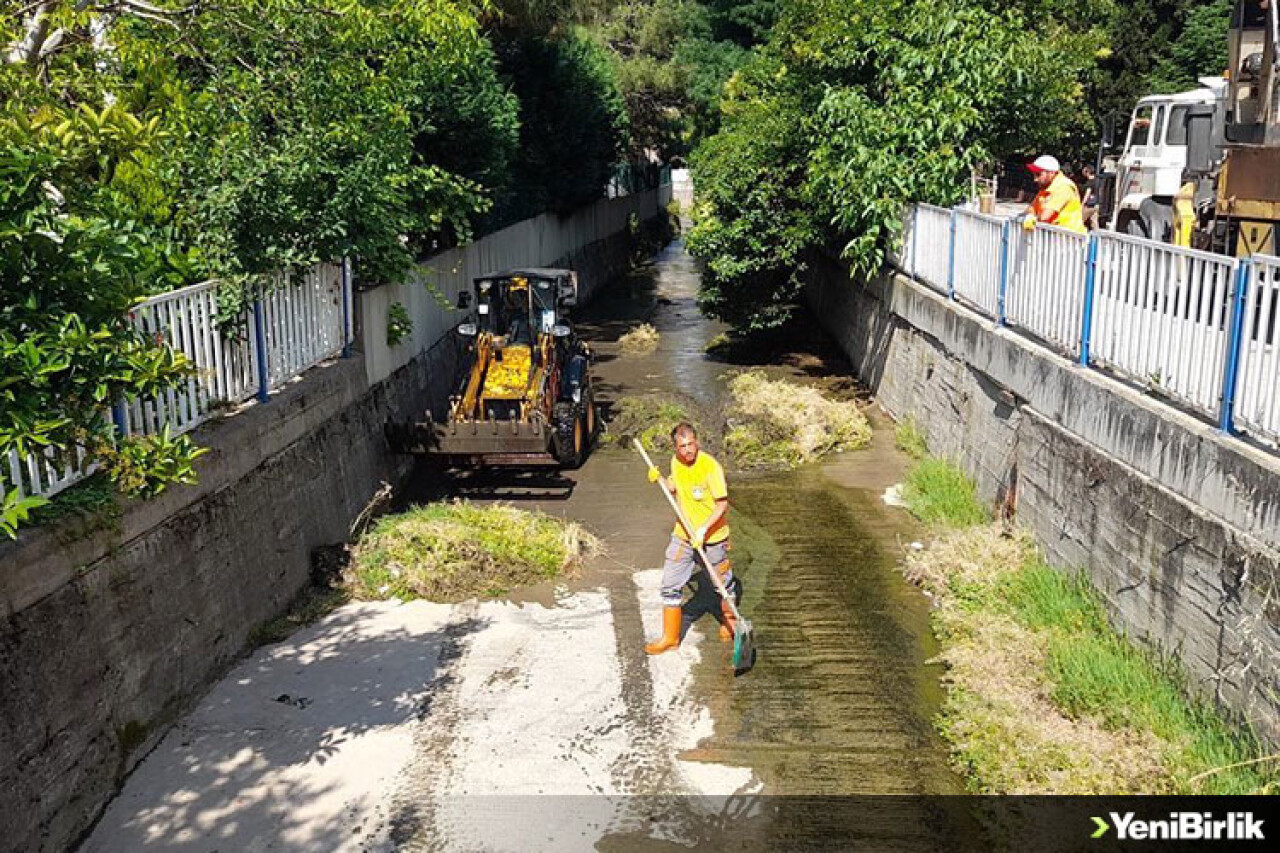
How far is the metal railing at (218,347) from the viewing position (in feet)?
21.4

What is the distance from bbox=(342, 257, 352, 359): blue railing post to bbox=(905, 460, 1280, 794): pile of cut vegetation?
6539 millimetres

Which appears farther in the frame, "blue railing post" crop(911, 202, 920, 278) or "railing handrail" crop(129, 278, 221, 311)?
"blue railing post" crop(911, 202, 920, 278)

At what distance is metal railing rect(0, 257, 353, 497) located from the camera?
651cm

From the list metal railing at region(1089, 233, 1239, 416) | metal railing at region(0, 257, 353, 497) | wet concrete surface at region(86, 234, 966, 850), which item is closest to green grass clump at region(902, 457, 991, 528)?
wet concrete surface at region(86, 234, 966, 850)

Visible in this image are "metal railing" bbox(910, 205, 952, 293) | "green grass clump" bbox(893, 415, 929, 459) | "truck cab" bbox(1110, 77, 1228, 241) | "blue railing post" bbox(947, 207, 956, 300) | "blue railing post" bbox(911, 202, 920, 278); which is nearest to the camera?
"blue railing post" bbox(947, 207, 956, 300)

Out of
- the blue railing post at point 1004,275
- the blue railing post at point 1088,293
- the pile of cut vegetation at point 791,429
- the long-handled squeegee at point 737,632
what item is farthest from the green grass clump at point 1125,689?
the pile of cut vegetation at point 791,429

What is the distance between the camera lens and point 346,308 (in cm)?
1193

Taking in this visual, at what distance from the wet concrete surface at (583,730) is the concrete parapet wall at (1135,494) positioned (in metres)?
1.41

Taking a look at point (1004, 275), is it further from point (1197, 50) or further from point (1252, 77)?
point (1197, 50)

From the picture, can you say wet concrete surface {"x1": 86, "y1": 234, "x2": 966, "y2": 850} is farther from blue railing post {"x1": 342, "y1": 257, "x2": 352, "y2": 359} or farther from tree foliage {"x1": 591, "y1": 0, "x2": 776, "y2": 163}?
tree foliage {"x1": 591, "y1": 0, "x2": 776, "y2": 163}

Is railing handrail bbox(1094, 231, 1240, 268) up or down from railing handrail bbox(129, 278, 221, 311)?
up

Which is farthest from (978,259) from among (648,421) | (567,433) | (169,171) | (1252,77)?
(169,171)

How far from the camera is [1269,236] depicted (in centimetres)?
1233

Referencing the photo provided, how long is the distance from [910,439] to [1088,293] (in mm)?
5083
